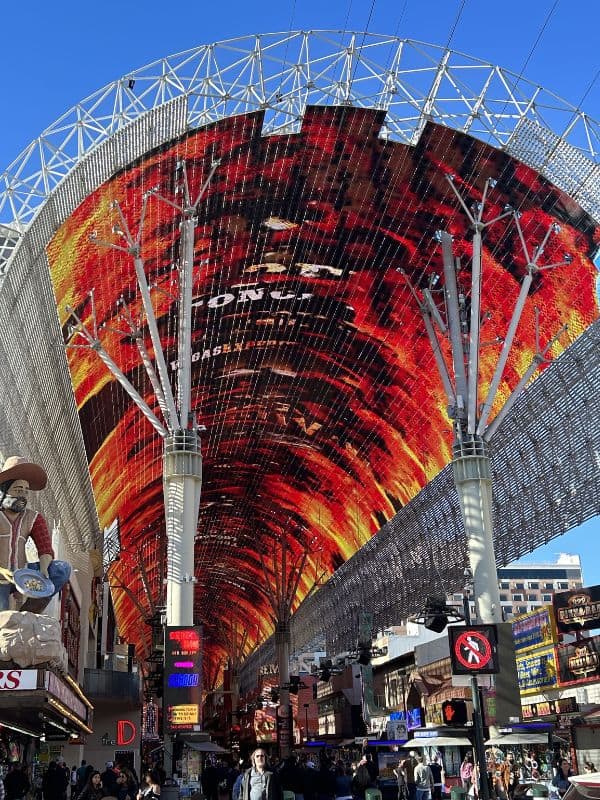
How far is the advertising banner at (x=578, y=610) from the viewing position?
29750mm

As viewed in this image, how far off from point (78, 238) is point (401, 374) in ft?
50.7

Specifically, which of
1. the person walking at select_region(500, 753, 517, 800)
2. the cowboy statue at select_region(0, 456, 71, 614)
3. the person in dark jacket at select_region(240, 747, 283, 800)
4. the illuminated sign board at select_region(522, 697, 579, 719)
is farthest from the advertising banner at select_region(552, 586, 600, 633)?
the person in dark jacket at select_region(240, 747, 283, 800)

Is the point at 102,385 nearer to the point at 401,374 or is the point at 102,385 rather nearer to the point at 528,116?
the point at 401,374

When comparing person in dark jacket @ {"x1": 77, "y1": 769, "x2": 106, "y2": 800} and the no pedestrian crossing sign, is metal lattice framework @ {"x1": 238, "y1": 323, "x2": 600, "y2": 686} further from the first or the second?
person in dark jacket @ {"x1": 77, "y1": 769, "x2": 106, "y2": 800}

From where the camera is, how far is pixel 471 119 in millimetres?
24500

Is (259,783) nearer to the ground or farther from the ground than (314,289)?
nearer to the ground

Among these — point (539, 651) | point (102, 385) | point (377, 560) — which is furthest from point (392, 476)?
point (102, 385)

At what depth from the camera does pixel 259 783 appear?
28.8 ft

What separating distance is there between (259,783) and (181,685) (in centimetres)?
1172

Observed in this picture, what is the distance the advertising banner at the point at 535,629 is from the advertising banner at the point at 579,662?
803 mm

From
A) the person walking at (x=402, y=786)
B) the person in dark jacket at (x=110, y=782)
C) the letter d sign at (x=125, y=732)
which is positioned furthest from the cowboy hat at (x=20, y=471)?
the letter d sign at (x=125, y=732)

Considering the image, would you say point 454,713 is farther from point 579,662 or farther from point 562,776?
point 579,662

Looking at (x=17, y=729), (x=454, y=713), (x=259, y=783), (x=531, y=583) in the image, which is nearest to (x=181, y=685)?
(x=17, y=729)

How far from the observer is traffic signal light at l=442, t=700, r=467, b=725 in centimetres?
1205
